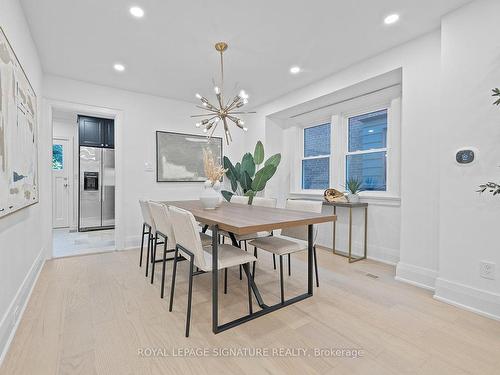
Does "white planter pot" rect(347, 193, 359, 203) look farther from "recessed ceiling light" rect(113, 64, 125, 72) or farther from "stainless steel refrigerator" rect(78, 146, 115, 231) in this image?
"stainless steel refrigerator" rect(78, 146, 115, 231)

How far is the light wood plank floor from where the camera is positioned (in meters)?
1.48

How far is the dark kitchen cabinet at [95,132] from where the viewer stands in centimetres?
540

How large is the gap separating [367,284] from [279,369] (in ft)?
5.28

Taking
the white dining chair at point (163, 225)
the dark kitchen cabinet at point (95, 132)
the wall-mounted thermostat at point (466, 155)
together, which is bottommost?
the white dining chair at point (163, 225)

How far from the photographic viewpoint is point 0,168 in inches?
59.3

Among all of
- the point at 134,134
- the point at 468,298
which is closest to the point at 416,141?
the point at 468,298

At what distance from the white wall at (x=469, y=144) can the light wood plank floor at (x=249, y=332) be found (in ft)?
0.86

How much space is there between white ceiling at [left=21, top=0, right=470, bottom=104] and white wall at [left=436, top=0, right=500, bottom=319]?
32 cm

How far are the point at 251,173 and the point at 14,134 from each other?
3359 mm

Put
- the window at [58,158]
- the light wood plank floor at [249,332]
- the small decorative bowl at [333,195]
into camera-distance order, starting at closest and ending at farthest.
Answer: the light wood plank floor at [249,332]
the small decorative bowl at [333,195]
the window at [58,158]

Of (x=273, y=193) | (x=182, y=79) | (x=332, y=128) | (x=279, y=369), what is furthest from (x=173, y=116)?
(x=279, y=369)

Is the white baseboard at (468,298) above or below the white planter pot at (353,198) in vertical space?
below

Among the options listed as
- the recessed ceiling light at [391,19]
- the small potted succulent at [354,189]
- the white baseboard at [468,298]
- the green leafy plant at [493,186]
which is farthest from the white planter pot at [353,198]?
the recessed ceiling light at [391,19]

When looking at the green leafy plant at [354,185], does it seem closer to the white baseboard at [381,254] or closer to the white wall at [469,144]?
the white baseboard at [381,254]
